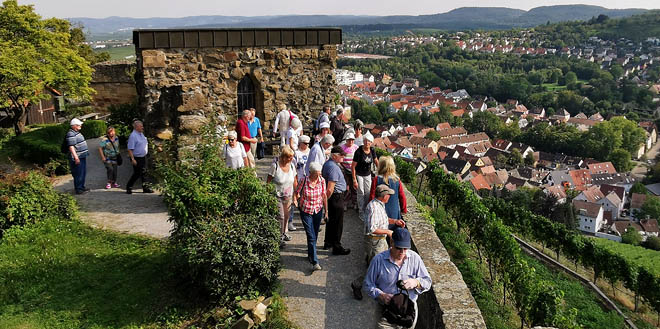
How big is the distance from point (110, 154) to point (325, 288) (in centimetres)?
624

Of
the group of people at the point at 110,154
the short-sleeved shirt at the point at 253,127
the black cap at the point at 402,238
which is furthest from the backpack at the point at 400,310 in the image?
the group of people at the point at 110,154

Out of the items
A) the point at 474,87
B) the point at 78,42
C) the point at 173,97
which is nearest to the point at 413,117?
the point at 474,87

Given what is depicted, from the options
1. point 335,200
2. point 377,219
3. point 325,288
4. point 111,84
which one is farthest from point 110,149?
point 111,84

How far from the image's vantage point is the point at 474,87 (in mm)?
161625

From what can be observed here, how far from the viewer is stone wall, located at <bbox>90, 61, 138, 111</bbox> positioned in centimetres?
2000

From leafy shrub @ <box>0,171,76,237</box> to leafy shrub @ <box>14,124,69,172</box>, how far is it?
3.69 meters

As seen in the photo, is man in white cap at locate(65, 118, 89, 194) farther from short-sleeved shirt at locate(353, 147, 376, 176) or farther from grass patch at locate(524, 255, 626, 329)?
grass patch at locate(524, 255, 626, 329)

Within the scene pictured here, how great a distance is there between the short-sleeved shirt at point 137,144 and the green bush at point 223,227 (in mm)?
3504

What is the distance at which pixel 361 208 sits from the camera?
24.5 feet

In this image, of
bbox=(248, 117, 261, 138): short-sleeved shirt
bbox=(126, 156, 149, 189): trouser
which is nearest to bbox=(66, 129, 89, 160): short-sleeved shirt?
bbox=(126, 156, 149, 189): trouser

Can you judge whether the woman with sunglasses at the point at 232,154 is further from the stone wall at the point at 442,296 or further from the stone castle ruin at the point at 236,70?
the stone wall at the point at 442,296

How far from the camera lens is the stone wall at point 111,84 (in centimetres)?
2000

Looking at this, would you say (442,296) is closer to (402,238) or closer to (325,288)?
(402,238)

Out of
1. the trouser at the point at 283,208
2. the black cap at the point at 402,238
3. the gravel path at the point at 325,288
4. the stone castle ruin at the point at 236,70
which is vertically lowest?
the gravel path at the point at 325,288
